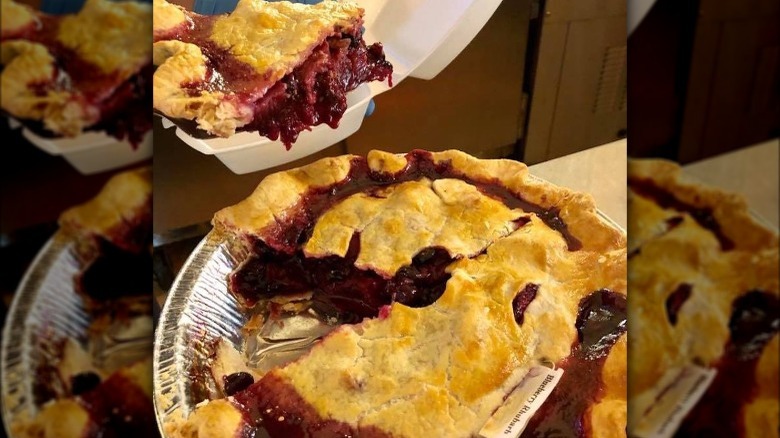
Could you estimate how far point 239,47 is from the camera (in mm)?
938

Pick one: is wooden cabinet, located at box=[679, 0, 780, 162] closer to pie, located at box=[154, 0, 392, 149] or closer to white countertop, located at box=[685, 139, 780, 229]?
white countertop, located at box=[685, 139, 780, 229]

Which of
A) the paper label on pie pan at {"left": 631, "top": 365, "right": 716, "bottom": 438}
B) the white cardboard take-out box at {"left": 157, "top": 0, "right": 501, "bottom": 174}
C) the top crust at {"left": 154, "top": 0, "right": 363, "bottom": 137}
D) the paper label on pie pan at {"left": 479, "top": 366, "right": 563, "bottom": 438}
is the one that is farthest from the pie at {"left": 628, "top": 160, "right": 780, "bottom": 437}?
the top crust at {"left": 154, "top": 0, "right": 363, "bottom": 137}

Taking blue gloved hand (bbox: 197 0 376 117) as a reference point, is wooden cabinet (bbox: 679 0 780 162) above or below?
above

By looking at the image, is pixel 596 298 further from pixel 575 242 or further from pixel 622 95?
pixel 622 95

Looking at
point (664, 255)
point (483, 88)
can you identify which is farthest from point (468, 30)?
point (664, 255)

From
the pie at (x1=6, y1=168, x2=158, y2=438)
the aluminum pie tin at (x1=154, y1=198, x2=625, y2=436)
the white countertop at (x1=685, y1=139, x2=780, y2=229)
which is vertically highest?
the white countertop at (x1=685, y1=139, x2=780, y2=229)

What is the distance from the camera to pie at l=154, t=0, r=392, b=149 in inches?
32.8

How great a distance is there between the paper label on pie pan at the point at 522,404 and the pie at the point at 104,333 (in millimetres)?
463

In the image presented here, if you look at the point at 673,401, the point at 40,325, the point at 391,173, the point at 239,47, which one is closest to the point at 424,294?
the point at 391,173

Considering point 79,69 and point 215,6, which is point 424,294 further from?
point 79,69

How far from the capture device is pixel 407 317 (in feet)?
3.06

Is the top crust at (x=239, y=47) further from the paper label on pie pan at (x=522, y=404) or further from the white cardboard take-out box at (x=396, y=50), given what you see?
the paper label on pie pan at (x=522, y=404)

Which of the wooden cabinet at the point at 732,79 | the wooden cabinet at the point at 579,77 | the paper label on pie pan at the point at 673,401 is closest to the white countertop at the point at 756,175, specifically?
the wooden cabinet at the point at 732,79

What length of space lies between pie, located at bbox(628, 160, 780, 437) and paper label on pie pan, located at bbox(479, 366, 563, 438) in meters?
0.29
